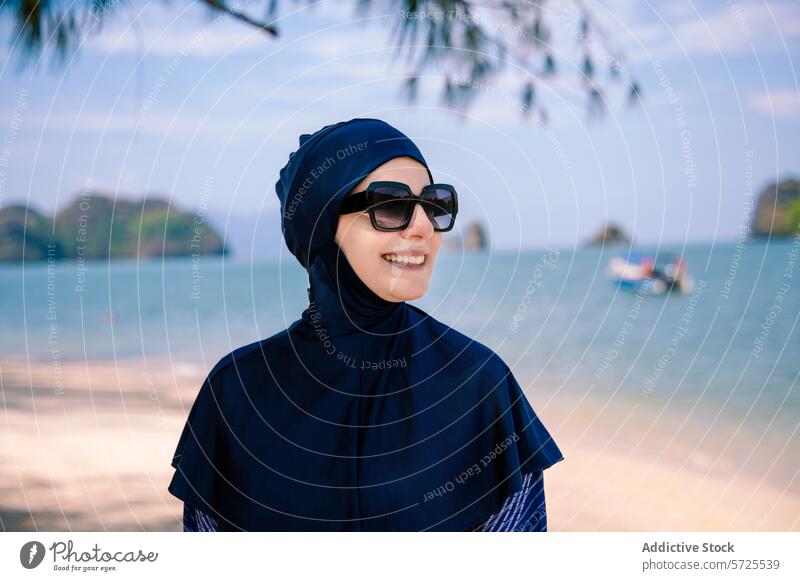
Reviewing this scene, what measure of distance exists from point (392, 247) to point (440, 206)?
12 cm

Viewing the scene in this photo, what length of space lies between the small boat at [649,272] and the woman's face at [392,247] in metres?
0.97

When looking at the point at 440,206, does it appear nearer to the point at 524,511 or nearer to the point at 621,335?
the point at 524,511

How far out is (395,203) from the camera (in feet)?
5.76

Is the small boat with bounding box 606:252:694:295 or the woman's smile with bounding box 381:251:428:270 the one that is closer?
the woman's smile with bounding box 381:251:428:270

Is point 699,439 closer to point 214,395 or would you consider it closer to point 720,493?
point 720,493

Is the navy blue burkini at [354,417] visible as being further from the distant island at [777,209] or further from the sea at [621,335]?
the distant island at [777,209]

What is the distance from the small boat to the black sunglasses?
938mm

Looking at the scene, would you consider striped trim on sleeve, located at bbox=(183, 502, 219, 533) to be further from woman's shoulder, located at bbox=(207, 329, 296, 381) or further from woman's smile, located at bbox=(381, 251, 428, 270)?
woman's smile, located at bbox=(381, 251, 428, 270)

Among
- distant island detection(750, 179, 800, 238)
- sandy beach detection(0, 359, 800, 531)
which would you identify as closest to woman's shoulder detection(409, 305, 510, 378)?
sandy beach detection(0, 359, 800, 531)

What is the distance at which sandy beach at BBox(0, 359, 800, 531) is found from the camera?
7.82 feet

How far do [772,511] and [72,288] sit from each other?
1.90 metres

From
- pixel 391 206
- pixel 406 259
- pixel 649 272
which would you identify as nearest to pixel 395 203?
pixel 391 206
